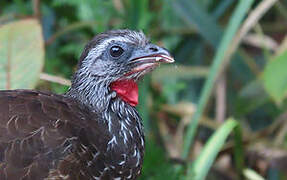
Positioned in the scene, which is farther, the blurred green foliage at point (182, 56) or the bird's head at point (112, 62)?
the blurred green foliage at point (182, 56)

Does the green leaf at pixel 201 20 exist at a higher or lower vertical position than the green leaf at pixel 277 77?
higher

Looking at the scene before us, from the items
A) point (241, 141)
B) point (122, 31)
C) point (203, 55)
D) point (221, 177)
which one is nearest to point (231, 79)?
point (203, 55)

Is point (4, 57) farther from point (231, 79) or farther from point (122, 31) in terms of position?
point (231, 79)

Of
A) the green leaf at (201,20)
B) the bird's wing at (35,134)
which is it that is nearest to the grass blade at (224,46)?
the green leaf at (201,20)

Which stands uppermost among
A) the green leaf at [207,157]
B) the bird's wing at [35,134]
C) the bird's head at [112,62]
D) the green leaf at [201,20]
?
the green leaf at [201,20]

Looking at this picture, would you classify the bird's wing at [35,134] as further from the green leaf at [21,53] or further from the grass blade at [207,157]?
the grass blade at [207,157]

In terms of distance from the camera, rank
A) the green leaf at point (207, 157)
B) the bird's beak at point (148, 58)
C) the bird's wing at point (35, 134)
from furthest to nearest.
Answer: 1. the green leaf at point (207, 157)
2. the bird's beak at point (148, 58)
3. the bird's wing at point (35, 134)

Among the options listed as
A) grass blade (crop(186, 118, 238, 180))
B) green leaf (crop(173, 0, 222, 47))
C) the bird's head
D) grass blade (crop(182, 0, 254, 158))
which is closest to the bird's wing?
the bird's head
